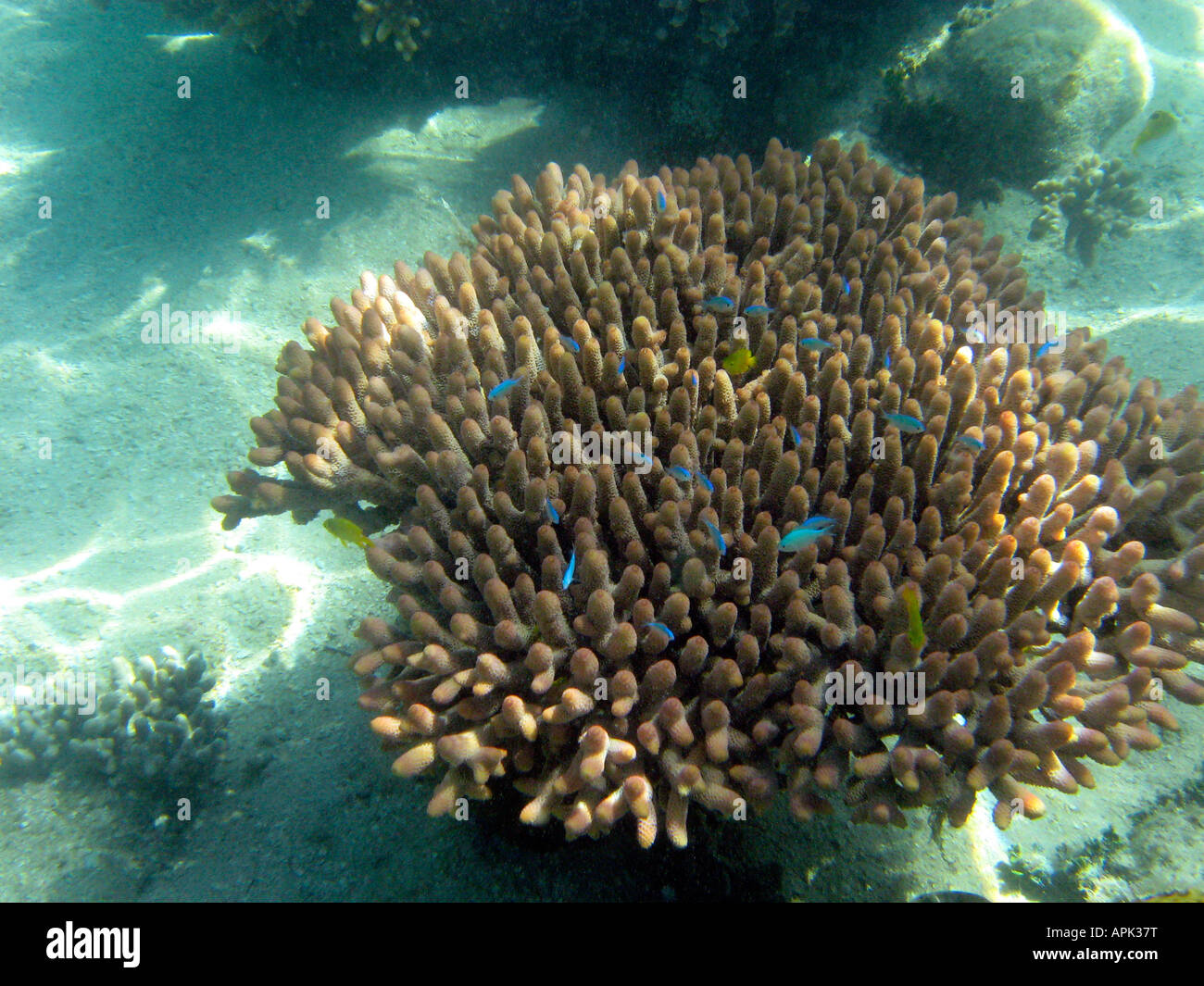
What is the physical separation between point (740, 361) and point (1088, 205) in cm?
689

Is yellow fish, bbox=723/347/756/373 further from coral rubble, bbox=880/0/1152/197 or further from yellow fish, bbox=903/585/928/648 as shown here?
coral rubble, bbox=880/0/1152/197

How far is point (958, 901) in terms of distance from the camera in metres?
2.76

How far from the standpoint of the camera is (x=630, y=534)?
2576mm

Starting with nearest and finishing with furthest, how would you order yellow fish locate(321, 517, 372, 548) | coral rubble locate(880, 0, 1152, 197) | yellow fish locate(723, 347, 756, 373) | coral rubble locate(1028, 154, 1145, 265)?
yellow fish locate(723, 347, 756, 373) → yellow fish locate(321, 517, 372, 548) → coral rubble locate(880, 0, 1152, 197) → coral rubble locate(1028, 154, 1145, 265)

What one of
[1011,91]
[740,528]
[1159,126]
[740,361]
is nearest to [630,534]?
[740,528]

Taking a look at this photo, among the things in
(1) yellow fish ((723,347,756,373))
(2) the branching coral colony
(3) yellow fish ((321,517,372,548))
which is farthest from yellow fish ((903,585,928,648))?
(3) yellow fish ((321,517,372,548))

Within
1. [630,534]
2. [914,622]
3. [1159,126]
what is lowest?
[914,622]

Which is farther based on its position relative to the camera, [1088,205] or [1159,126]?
[1088,205]

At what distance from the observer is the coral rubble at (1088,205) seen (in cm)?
703

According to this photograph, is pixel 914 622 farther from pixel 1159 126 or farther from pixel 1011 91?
pixel 1159 126

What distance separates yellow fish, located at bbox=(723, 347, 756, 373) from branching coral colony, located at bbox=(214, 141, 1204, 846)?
3.6 inches

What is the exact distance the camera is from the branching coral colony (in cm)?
229

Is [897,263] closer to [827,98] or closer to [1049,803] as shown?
[1049,803]
